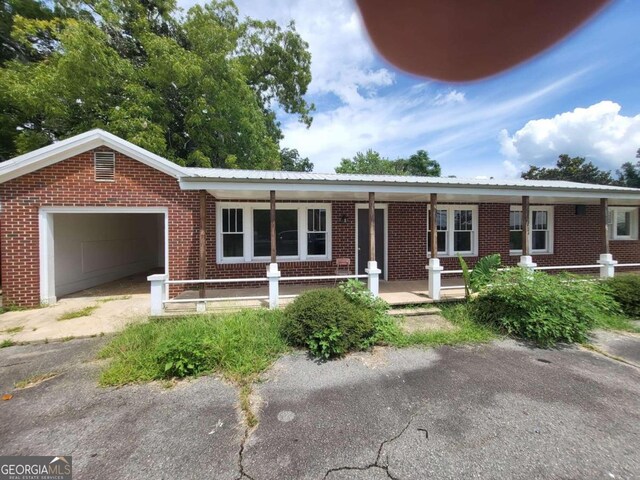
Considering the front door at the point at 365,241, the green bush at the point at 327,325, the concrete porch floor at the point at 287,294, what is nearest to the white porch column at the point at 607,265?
the concrete porch floor at the point at 287,294

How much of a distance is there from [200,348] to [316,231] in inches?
206

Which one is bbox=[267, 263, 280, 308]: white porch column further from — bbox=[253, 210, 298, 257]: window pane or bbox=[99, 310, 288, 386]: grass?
bbox=[253, 210, 298, 257]: window pane

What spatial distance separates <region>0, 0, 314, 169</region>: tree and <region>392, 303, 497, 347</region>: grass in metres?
11.7

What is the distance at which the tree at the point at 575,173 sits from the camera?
Result: 37.4 meters

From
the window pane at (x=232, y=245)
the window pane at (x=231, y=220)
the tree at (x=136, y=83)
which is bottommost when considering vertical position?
the window pane at (x=232, y=245)

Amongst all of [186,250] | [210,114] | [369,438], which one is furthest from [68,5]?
[369,438]

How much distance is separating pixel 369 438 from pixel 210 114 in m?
15.1

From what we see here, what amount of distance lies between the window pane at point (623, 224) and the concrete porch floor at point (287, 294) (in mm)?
7607

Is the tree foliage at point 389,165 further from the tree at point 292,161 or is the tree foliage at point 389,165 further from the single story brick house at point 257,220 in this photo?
the single story brick house at point 257,220

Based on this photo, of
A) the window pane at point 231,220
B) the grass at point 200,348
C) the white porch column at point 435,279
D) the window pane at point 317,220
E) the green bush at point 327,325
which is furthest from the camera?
the window pane at point 317,220

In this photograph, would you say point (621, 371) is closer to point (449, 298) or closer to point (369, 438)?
point (449, 298)

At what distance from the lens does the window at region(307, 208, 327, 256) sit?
8656 mm

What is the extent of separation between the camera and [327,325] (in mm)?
4512

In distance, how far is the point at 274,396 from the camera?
340cm
